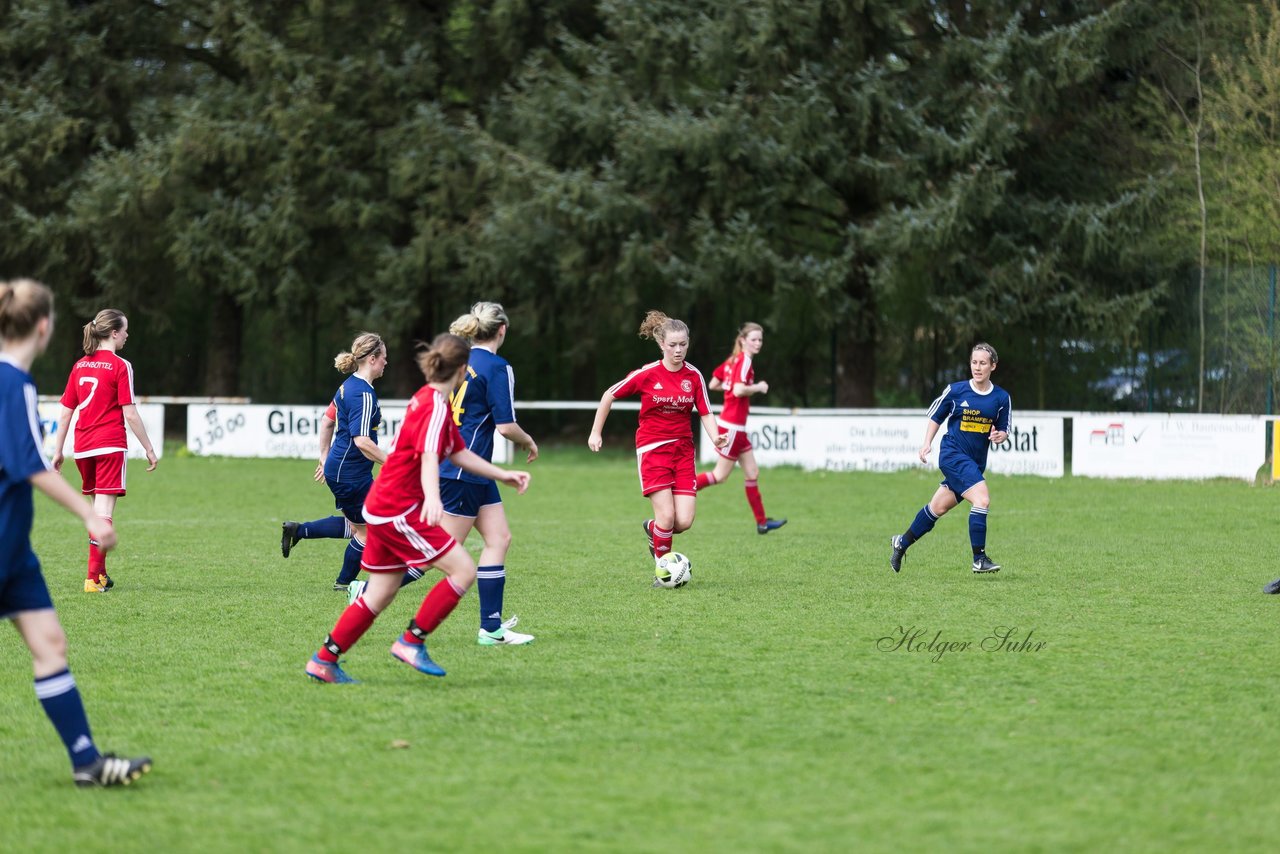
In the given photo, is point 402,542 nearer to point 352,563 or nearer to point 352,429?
point 352,429

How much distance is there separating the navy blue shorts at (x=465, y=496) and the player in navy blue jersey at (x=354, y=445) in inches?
50.0

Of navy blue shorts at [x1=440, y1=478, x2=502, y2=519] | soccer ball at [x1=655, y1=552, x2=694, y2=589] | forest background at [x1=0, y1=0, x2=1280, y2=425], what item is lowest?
soccer ball at [x1=655, y1=552, x2=694, y2=589]

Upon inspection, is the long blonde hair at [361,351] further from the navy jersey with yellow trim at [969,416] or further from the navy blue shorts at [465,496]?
the navy jersey with yellow trim at [969,416]

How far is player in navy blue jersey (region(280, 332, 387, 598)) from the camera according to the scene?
30.6 feet

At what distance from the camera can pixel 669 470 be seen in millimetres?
10242

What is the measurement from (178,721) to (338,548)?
6.73 meters

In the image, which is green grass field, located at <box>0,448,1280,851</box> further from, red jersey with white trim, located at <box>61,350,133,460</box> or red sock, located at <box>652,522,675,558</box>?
red jersey with white trim, located at <box>61,350,133,460</box>

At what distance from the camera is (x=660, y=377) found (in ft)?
33.3

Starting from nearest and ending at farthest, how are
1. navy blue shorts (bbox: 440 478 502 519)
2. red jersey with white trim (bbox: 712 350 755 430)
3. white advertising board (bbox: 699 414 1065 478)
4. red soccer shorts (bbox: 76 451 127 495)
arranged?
navy blue shorts (bbox: 440 478 502 519) → red soccer shorts (bbox: 76 451 127 495) → red jersey with white trim (bbox: 712 350 755 430) → white advertising board (bbox: 699 414 1065 478)

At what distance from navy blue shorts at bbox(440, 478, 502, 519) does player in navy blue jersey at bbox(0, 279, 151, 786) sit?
9.46 ft

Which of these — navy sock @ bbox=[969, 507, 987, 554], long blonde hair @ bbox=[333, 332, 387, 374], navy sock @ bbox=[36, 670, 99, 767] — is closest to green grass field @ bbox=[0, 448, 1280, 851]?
navy sock @ bbox=[36, 670, 99, 767]

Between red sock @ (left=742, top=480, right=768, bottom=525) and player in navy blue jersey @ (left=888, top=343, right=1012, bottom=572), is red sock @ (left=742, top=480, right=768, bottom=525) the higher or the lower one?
the lower one

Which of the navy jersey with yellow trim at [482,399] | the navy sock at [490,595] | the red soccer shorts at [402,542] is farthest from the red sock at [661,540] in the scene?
the red soccer shorts at [402,542]

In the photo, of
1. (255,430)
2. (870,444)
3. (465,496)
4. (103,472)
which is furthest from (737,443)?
(255,430)
